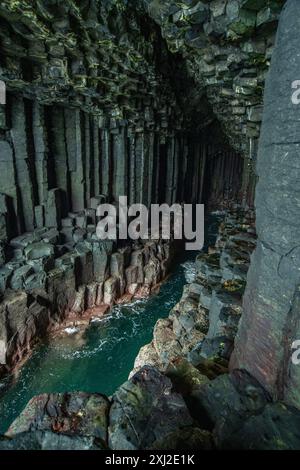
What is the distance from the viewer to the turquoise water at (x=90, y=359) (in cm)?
991

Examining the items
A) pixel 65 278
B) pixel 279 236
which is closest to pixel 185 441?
pixel 279 236

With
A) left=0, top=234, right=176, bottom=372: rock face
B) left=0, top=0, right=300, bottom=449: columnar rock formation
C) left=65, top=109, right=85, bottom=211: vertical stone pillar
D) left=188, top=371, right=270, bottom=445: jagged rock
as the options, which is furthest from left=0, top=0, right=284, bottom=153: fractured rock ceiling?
left=0, top=234, right=176, bottom=372: rock face

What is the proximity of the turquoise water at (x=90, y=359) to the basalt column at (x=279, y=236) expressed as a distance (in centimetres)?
787

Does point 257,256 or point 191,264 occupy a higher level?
point 257,256

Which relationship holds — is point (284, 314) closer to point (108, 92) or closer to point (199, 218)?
point (108, 92)

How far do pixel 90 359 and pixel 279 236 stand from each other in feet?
33.7

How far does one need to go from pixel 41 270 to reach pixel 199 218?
19.4 m

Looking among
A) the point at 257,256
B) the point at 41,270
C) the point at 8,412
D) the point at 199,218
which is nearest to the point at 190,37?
the point at 257,256

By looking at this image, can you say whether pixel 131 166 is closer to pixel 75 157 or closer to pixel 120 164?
pixel 120 164

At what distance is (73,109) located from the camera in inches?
633

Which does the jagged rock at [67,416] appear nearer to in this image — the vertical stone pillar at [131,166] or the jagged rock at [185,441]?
the jagged rock at [185,441]

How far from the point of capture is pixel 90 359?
1134cm

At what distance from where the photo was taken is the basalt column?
10.5 ft

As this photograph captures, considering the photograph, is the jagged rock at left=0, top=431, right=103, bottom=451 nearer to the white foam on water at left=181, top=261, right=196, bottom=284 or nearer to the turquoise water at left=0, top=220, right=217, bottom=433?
the turquoise water at left=0, top=220, right=217, bottom=433
